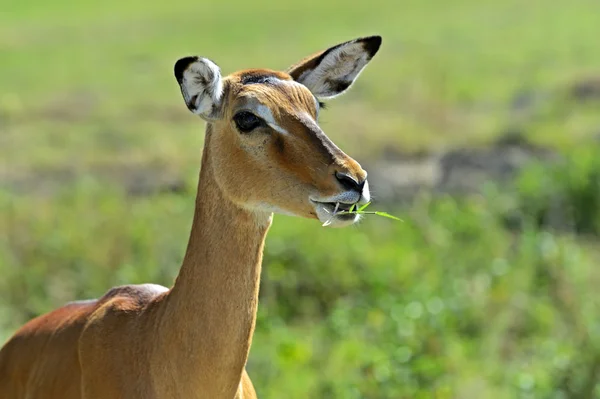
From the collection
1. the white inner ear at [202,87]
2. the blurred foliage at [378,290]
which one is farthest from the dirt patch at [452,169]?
the white inner ear at [202,87]

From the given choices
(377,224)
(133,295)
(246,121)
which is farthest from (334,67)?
(377,224)

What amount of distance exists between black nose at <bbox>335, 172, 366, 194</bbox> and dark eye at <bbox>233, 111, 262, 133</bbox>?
0.47 m

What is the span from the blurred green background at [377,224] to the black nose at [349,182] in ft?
13.9

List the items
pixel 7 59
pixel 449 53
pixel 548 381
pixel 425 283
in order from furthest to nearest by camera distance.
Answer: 1. pixel 449 53
2. pixel 7 59
3. pixel 425 283
4. pixel 548 381

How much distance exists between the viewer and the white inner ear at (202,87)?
4.07m

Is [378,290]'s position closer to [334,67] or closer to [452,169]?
[334,67]

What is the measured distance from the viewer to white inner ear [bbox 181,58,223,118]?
4066mm

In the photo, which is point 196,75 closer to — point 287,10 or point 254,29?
point 254,29

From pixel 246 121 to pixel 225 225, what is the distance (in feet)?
1.46

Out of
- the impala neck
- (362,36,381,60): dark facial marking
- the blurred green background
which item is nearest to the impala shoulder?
the impala neck

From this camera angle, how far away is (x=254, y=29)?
33.5 metres

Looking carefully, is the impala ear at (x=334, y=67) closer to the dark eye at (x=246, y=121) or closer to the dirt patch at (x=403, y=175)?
the dark eye at (x=246, y=121)

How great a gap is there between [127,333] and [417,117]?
18.2 meters

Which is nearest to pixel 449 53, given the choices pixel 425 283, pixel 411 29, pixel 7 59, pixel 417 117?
pixel 411 29
